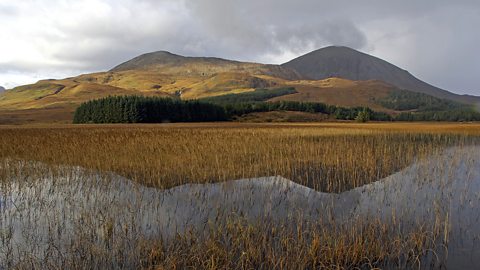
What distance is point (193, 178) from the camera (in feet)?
46.4

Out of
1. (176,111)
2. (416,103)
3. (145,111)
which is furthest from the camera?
(416,103)

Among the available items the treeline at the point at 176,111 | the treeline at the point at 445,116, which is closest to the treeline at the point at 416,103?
the treeline at the point at 445,116

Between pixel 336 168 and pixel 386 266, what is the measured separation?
10786mm

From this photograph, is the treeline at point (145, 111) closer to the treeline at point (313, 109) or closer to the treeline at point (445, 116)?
the treeline at point (313, 109)

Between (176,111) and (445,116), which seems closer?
(176,111)

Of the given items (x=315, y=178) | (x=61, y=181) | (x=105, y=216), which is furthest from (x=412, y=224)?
(x=61, y=181)

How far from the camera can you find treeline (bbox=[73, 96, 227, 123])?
94.1m

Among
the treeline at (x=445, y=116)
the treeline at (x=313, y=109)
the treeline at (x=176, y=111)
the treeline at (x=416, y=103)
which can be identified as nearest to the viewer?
the treeline at (x=176, y=111)

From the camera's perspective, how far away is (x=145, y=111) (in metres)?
94.4

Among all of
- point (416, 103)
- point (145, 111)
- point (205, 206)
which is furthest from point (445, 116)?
point (205, 206)

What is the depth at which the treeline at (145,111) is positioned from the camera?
3703 inches

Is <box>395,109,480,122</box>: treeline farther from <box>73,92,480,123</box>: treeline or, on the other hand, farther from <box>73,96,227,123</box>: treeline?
<box>73,96,227,123</box>: treeline

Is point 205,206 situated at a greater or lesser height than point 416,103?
lesser

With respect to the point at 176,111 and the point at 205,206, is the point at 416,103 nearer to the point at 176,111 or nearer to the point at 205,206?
the point at 176,111
